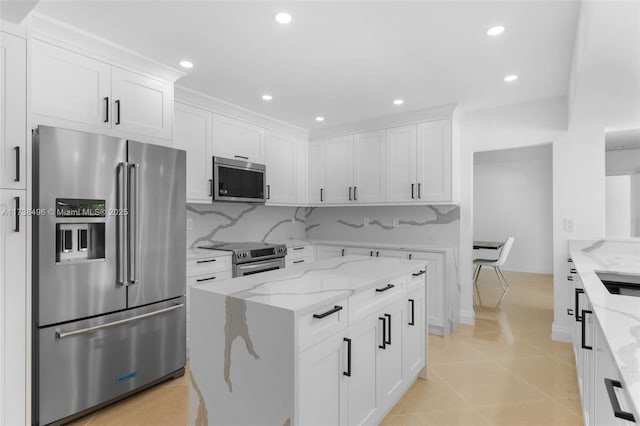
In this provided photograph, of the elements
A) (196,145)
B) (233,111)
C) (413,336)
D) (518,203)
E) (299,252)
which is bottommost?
(413,336)

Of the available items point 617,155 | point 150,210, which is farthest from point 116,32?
point 617,155

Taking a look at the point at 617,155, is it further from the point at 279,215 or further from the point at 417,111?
the point at 279,215

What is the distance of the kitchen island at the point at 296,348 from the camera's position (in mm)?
1376

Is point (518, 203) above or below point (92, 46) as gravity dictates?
below

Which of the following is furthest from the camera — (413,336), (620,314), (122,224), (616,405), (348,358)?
(413,336)

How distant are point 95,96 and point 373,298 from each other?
2.24m

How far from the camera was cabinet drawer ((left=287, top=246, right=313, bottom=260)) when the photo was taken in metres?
4.13

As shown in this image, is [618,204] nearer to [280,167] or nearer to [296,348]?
[280,167]

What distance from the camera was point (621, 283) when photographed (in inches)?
85.1

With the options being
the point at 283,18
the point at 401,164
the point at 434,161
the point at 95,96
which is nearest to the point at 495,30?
the point at 283,18

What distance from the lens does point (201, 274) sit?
3062mm

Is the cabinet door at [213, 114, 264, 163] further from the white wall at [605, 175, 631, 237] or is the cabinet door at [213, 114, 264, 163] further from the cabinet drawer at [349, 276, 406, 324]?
the white wall at [605, 175, 631, 237]

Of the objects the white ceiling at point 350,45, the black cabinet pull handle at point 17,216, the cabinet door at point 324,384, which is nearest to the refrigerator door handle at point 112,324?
the black cabinet pull handle at point 17,216

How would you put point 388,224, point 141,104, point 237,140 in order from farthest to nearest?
point 388,224, point 237,140, point 141,104
